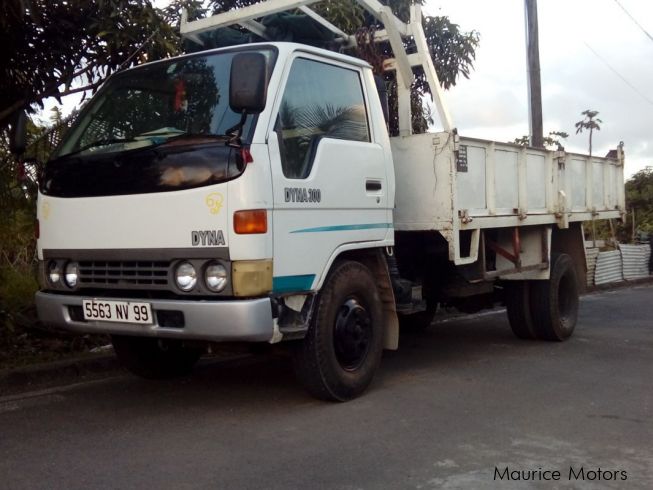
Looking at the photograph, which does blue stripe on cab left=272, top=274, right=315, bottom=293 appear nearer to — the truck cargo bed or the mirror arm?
the mirror arm

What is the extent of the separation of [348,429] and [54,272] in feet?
7.07

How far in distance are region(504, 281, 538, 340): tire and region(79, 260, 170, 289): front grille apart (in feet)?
14.1

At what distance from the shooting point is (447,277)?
6434 mm

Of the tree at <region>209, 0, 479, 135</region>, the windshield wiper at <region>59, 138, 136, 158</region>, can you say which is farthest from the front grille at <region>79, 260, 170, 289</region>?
the tree at <region>209, 0, 479, 135</region>

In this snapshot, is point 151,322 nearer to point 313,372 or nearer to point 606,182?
point 313,372

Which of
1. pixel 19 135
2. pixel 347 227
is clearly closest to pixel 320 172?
pixel 347 227

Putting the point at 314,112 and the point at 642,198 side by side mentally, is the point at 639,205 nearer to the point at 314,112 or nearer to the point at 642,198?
the point at 642,198

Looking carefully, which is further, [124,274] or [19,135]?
[19,135]

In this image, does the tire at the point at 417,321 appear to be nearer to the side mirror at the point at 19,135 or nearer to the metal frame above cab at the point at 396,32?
the metal frame above cab at the point at 396,32

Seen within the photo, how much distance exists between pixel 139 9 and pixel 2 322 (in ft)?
10.1

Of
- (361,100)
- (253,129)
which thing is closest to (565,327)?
(361,100)

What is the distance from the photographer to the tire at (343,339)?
4.59 m

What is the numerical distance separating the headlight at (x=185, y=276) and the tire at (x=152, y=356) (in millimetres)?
1031

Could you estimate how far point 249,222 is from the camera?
4.05m
